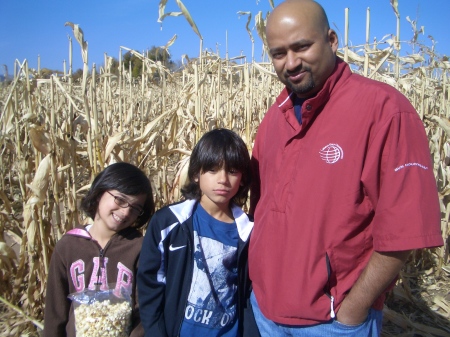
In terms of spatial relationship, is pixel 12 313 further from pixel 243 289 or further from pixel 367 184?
pixel 367 184

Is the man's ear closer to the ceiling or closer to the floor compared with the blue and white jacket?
closer to the ceiling

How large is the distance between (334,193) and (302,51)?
0.48m

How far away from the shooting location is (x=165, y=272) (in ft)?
5.32

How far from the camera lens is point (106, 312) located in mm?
1649

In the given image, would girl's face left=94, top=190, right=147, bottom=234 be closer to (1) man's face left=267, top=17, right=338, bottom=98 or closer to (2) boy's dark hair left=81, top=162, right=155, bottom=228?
(2) boy's dark hair left=81, top=162, right=155, bottom=228

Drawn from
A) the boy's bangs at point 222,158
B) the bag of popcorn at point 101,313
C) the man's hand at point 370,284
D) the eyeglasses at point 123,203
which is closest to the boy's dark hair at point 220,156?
the boy's bangs at point 222,158

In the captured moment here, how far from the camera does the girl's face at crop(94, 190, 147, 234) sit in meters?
1.81

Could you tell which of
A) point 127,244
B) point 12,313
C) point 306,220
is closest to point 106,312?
point 127,244

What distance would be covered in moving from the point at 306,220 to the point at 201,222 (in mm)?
516

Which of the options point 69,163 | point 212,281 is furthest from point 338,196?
point 69,163

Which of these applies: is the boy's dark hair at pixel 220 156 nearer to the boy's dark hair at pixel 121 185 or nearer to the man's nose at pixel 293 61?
the boy's dark hair at pixel 121 185

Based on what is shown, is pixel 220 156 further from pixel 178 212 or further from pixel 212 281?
pixel 212 281

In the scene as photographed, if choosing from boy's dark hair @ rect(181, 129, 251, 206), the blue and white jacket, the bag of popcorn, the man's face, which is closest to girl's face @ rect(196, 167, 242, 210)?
boy's dark hair @ rect(181, 129, 251, 206)

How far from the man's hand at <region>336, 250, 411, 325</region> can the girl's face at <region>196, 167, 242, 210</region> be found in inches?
23.9
